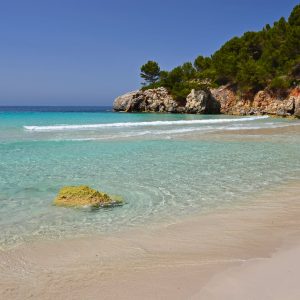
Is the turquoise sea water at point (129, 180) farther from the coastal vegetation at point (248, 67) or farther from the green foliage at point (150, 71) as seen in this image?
the green foliage at point (150, 71)

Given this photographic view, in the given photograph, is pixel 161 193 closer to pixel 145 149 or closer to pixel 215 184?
pixel 215 184

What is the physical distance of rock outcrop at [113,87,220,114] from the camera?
195ft

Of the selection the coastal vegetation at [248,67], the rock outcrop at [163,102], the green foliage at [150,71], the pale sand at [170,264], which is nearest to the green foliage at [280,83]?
the coastal vegetation at [248,67]

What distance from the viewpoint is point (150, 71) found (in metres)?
73.1

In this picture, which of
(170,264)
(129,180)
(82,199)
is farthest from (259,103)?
(170,264)

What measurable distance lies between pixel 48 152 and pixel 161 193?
24.5 ft

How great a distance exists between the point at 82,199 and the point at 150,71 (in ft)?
226

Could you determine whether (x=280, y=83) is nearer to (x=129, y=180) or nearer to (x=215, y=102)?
(x=215, y=102)

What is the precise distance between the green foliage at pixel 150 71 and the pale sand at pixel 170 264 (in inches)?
2740

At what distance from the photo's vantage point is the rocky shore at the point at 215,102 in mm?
50688

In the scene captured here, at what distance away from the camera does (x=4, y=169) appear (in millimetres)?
9891

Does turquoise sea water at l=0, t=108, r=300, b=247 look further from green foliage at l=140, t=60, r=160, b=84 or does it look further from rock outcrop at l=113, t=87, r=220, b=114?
green foliage at l=140, t=60, r=160, b=84

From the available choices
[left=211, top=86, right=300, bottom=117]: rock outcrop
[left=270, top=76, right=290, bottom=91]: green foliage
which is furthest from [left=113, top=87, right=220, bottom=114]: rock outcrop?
[left=270, top=76, right=290, bottom=91]: green foliage

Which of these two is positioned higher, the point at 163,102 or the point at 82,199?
the point at 163,102
